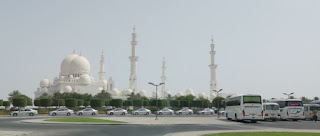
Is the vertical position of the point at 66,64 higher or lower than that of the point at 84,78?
higher

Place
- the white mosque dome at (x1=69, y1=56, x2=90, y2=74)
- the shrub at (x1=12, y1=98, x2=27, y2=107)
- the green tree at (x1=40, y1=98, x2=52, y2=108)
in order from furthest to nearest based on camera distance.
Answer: the white mosque dome at (x1=69, y1=56, x2=90, y2=74) → the green tree at (x1=40, y1=98, x2=52, y2=108) → the shrub at (x1=12, y1=98, x2=27, y2=107)

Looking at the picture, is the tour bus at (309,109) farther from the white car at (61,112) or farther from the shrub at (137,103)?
the shrub at (137,103)

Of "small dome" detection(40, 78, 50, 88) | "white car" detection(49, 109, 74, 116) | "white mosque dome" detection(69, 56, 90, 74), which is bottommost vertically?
"white car" detection(49, 109, 74, 116)

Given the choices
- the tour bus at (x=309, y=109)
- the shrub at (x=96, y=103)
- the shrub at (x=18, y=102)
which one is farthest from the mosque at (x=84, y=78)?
the tour bus at (x=309, y=109)

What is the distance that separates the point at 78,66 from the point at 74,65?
1.70m

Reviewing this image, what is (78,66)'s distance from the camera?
482 ft

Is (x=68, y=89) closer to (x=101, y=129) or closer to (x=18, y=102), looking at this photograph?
(x=18, y=102)

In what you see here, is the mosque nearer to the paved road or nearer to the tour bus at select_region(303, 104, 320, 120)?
the tour bus at select_region(303, 104, 320, 120)

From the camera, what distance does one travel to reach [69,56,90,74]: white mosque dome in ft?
482

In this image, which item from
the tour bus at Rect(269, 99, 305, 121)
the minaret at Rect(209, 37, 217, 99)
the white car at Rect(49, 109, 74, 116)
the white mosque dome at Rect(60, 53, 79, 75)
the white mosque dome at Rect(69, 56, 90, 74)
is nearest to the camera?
the tour bus at Rect(269, 99, 305, 121)

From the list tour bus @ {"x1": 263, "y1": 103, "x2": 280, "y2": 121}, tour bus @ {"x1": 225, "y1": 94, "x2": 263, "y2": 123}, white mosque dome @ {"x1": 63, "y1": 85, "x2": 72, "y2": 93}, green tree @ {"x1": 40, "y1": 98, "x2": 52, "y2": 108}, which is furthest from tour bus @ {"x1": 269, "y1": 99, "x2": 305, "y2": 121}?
white mosque dome @ {"x1": 63, "y1": 85, "x2": 72, "y2": 93}

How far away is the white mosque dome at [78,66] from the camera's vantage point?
5787 inches

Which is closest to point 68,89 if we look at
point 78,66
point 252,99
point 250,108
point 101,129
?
point 78,66

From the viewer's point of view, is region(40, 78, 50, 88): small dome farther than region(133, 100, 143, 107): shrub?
Yes
